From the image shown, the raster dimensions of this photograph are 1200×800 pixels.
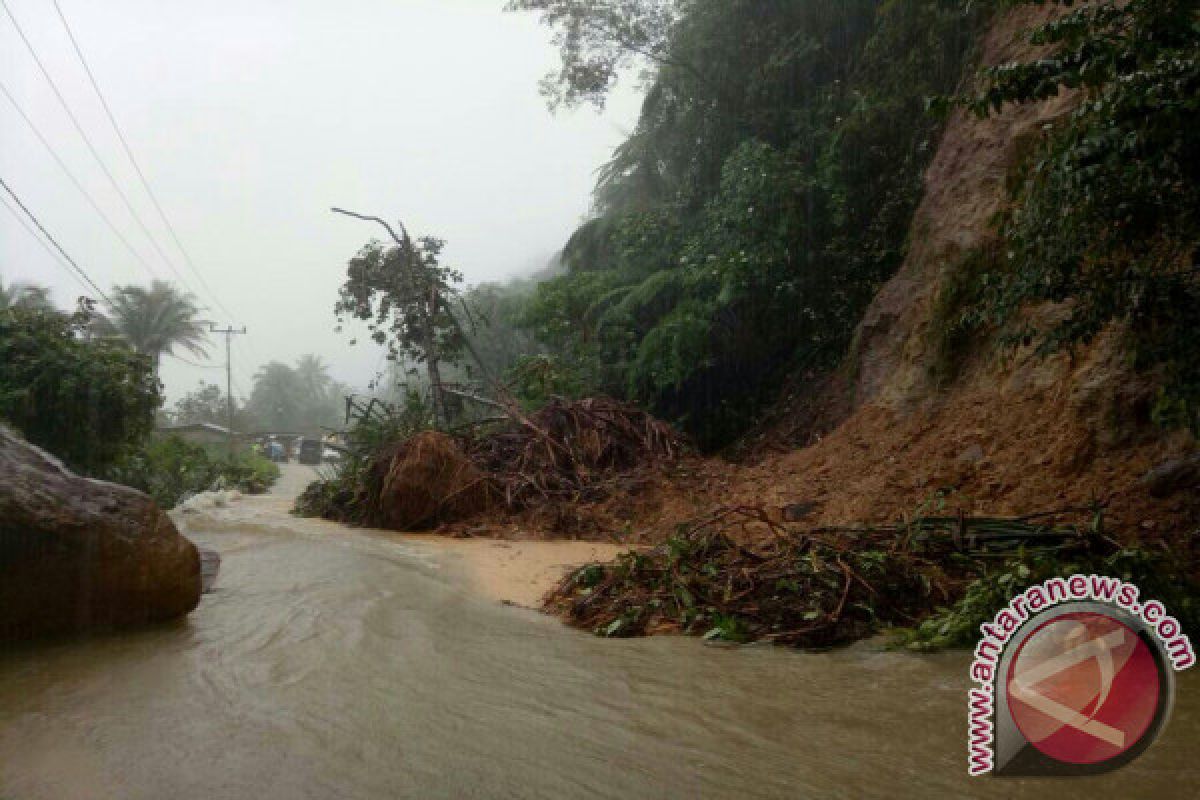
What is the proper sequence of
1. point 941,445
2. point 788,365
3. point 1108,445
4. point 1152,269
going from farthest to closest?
point 788,365
point 941,445
point 1108,445
point 1152,269

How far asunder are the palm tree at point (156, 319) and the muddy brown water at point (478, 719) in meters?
36.8

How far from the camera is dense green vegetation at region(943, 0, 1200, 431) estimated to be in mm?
2775

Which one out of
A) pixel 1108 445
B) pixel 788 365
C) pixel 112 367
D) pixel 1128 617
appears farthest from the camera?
pixel 112 367

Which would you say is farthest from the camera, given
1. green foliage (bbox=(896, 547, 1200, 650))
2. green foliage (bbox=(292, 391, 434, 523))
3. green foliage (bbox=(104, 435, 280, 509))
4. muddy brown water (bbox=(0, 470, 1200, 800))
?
green foliage (bbox=(104, 435, 280, 509))

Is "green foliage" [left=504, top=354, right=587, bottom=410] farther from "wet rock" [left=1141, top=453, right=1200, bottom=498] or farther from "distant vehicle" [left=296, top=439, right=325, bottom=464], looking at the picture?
"distant vehicle" [left=296, top=439, right=325, bottom=464]

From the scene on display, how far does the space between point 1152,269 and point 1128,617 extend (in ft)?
6.61

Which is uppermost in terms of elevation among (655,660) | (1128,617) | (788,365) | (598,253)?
(598,253)

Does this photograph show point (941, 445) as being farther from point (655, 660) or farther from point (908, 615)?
point (655, 660)

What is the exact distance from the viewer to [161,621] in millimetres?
3666

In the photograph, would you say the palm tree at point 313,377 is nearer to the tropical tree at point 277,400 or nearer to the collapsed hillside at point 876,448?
the tropical tree at point 277,400

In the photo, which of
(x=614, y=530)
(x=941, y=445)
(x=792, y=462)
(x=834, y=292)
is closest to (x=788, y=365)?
(x=834, y=292)

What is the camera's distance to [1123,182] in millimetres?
2973

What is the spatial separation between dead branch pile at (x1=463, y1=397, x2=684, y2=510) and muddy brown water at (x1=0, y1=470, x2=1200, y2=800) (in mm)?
5199

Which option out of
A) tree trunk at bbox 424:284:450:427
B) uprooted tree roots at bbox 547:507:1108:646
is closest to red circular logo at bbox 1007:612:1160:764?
uprooted tree roots at bbox 547:507:1108:646
